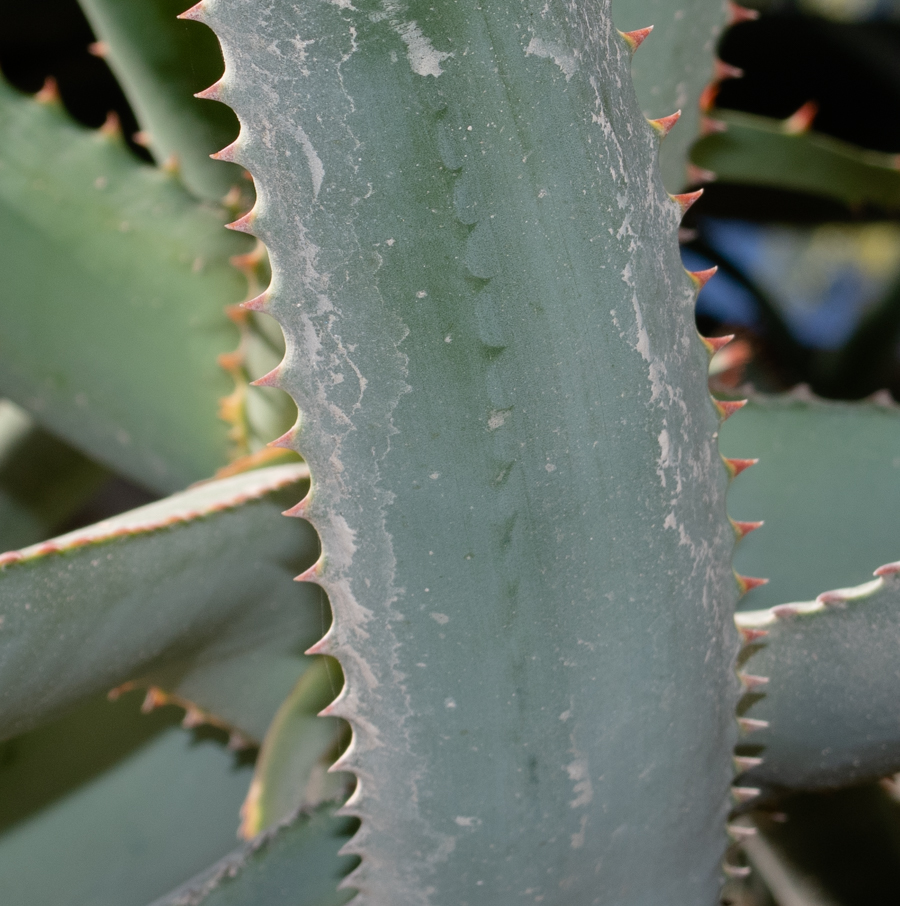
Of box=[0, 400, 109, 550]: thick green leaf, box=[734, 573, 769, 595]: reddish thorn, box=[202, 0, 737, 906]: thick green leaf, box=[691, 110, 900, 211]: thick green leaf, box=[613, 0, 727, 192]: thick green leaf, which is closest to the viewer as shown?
box=[202, 0, 737, 906]: thick green leaf

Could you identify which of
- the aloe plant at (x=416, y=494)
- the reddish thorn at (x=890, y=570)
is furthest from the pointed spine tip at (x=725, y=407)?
the reddish thorn at (x=890, y=570)

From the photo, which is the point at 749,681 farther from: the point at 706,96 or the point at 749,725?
the point at 706,96

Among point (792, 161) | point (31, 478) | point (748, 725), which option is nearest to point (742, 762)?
point (748, 725)

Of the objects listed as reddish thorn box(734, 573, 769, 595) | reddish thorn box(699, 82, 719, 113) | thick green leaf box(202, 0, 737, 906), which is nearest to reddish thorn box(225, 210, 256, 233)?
thick green leaf box(202, 0, 737, 906)

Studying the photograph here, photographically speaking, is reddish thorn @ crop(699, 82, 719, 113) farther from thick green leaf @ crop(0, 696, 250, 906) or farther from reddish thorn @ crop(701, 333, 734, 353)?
thick green leaf @ crop(0, 696, 250, 906)

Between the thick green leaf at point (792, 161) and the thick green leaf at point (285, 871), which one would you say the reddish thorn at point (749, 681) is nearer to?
the thick green leaf at point (285, 871)

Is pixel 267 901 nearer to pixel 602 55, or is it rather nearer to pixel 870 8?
pixel 602 55
